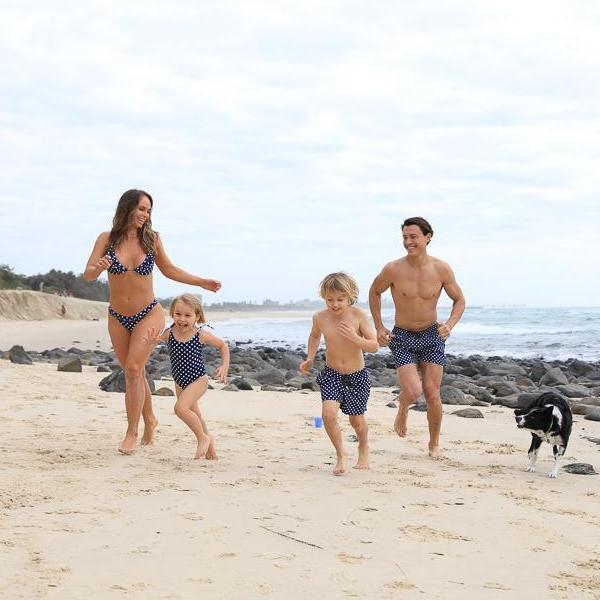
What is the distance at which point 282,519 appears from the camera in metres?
3.95

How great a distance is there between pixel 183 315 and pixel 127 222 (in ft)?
2.61

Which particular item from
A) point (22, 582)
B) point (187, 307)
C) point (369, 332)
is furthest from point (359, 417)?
point (22, 582)

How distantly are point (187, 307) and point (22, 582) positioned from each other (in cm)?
297

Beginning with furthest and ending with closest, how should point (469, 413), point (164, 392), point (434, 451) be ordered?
point (164, 392) < point (469, 413) < point (434, 451)

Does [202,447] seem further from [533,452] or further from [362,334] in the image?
[533,452]

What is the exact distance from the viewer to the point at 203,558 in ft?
10.8

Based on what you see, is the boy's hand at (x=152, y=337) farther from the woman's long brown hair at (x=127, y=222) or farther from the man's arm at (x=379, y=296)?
the man's arm at (x=379, y=296)

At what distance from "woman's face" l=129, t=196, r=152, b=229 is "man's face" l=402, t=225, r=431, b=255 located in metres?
2.00

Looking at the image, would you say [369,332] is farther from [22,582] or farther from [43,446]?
[22,582]

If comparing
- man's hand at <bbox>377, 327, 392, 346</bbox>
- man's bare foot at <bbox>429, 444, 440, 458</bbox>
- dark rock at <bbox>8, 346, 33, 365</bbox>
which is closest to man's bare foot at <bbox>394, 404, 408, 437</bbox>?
man's bare foot at <bbox>429, 444, 440, 458</bbox>

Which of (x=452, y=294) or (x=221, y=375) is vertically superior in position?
(x=452, y=294)

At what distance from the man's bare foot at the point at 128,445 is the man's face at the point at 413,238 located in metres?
2.56

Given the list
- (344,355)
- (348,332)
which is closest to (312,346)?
(344,355)

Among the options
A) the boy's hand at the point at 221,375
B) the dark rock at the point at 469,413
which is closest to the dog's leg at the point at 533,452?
the boy's hand at the point at 221,375
